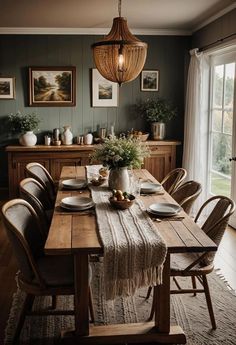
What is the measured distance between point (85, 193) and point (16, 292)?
931 millimetres

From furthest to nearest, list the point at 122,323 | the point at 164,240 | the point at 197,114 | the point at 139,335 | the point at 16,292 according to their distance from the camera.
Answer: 1. the point at 197,114
2. the point at 16,292
3. the point at 122,323
4. the point at 139,335
5. the point at 164,240

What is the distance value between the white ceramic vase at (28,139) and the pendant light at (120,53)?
9.27ft

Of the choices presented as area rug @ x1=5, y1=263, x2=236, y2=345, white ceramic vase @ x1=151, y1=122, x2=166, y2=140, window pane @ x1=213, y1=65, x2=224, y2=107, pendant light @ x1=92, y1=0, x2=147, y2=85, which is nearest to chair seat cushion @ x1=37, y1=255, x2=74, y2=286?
area rug @ x1=5, y1=263, x2=236, y2=345

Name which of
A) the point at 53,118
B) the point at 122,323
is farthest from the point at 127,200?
the point at 53,118

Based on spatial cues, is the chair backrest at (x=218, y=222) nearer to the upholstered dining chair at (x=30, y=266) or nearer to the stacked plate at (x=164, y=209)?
the stacked plate at (x=164, y=209)

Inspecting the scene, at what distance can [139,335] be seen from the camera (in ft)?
8.35

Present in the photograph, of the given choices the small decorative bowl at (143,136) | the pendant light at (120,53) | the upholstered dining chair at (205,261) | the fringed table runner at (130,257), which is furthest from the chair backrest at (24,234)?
the small decorative bowl at (143,136)

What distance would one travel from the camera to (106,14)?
16.5 ft

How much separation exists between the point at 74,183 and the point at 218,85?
8.64ft

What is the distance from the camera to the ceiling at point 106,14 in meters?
4.48

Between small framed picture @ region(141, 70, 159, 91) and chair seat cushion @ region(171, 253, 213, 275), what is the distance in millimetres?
3913

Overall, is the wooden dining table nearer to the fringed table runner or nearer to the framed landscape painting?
the fringed table runner

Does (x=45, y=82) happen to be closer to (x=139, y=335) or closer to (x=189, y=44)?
(x=189, y=44)

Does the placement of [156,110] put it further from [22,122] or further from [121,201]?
[121,201]
